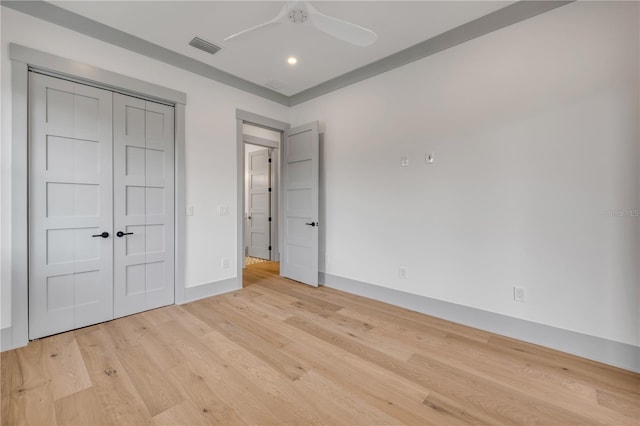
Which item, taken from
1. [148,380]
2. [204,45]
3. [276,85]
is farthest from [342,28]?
[148,380]

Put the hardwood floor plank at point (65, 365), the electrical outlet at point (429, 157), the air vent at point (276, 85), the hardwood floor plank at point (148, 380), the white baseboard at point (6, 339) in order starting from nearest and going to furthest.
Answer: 1. the hardwood floor plank at point (148, 380)
2. the hardwood floor plank at point (65, 365)
3. the white baseboard at point (6, 339)
4. the electrical outlet at point (429, 157)
5. the air vent at point (276, 85)

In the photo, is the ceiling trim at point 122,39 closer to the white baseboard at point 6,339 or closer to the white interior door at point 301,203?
the white interior door at point 301,203

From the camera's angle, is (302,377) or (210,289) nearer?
(302,377)

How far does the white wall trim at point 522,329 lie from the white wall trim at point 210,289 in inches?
68.7

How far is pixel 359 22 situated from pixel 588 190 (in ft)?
7.78

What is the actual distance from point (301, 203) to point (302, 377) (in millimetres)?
2532

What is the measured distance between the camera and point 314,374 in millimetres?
1920

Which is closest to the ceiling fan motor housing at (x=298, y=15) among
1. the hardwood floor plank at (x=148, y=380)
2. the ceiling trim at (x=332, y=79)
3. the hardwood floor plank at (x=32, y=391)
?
the ceiling trim at (x=332, y=79)

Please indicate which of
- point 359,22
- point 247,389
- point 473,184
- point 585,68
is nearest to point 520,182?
point 473,184

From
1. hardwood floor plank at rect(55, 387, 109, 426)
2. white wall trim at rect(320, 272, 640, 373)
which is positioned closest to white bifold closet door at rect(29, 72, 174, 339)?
hardwood floor plank at rect(55, 387, 109, 426)

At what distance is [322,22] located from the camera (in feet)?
6.63

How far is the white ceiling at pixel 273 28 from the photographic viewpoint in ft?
7.73

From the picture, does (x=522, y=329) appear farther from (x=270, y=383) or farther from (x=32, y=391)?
(x=32, y=391)

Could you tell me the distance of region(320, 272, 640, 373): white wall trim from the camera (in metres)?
2.01
